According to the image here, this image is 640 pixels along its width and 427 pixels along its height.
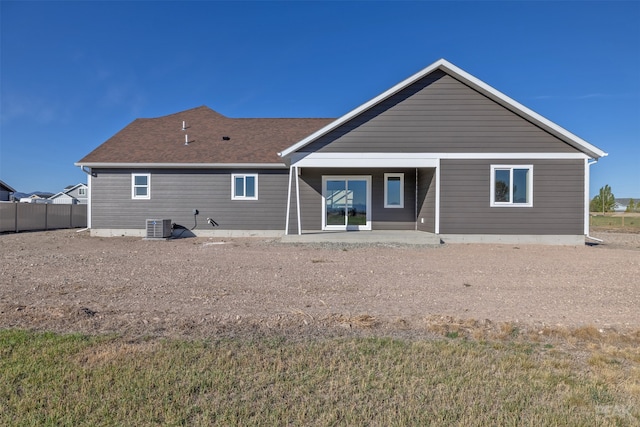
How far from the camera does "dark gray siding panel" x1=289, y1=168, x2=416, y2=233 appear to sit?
1548 centimetres

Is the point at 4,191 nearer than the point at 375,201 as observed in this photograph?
No

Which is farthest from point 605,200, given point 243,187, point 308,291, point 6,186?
point 6,186

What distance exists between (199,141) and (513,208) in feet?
44.4

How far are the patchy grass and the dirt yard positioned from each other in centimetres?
54

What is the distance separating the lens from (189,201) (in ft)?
53.4

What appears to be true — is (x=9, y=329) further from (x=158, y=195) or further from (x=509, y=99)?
(x=509, y=99)

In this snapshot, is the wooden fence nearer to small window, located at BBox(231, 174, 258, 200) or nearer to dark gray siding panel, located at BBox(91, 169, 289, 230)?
dark gray siding panel, located at BBox(91, 169, 289, 230)

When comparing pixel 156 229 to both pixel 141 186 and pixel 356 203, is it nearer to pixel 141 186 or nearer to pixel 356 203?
pixel 141 186

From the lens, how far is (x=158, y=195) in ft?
53.5

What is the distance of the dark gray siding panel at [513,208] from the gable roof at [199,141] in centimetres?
696

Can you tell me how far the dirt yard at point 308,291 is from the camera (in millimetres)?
4715

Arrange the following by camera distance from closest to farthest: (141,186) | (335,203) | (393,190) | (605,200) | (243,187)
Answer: (335,203)
(393,190)
(243,187)
(141,186)
(605,200)

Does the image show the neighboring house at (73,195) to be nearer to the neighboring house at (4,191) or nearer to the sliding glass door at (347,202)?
the neighboring house at (4,191)

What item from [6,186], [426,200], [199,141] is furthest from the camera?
[6,186]
